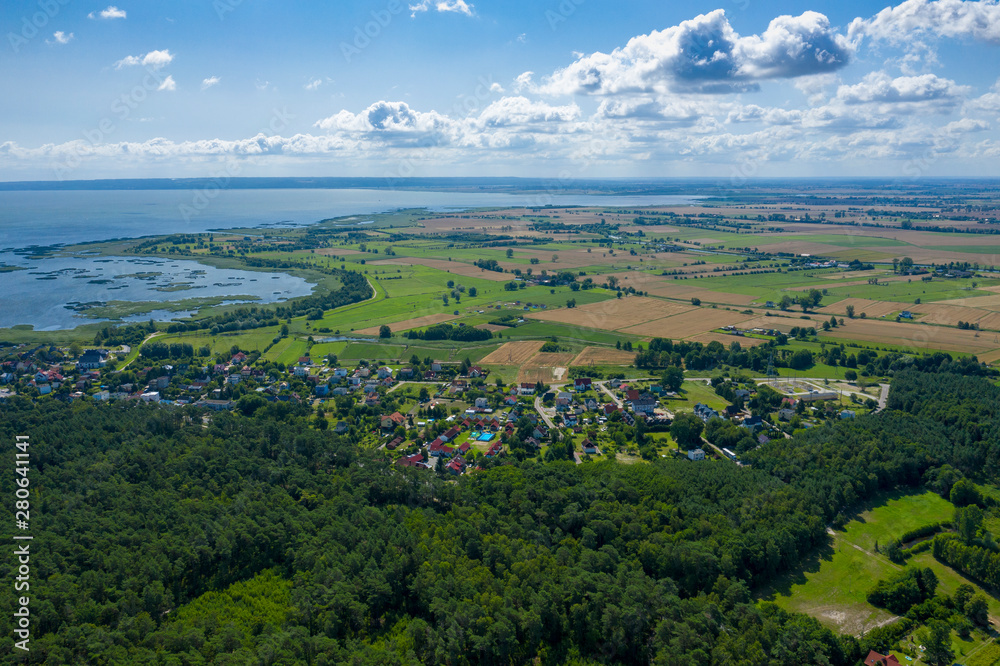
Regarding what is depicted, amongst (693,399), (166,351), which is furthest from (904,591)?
(166,351)

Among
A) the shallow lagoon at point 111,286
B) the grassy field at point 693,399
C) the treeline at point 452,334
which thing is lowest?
the grassy field at point 693,399

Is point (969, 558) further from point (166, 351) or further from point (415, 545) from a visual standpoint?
point (166, 351)

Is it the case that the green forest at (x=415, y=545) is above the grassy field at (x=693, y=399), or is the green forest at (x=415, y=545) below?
below

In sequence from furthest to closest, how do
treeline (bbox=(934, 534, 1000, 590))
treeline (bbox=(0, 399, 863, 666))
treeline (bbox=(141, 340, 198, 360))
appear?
treeline (bbox=(141, 340, 198, 360)) → treeline (bbox=(934, 534, 1000, 590)) → treeline (bbox=(0, 399, 863, 666))

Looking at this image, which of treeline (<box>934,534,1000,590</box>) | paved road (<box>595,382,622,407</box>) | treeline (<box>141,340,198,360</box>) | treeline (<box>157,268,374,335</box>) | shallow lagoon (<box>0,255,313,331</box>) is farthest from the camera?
shallow lagoon (<box>0,255,313,331</box>)

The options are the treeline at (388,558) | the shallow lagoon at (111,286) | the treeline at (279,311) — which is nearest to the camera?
the treeline at (388,558)

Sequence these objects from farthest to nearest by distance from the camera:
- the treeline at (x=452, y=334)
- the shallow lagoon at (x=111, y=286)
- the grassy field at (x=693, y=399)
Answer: the shallow lagoon at (x=111, y=286)
the treeline at (x=452, y=334)
the grassy field at (x=693, y=399)

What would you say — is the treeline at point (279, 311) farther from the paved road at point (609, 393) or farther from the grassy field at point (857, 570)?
the grassy field at point (857, 570)

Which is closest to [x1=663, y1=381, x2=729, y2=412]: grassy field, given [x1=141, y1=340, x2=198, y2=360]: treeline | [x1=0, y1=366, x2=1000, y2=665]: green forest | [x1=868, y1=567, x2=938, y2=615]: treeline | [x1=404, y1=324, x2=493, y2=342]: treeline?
[x1=0, y1=366, x2=1000, y2=665]: green forest

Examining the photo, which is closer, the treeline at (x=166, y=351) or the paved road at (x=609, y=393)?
the paved road at (x=609, y=393)

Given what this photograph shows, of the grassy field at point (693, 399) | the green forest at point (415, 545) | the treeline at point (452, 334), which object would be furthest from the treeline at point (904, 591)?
the treeline at point (452, 334)

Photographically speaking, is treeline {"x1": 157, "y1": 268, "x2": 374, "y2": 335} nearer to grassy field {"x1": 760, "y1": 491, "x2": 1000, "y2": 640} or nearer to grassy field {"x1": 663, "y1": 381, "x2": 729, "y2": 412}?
grassy field {"x1": 663, "y1": 381, "x2": 729, "y2": 412}
